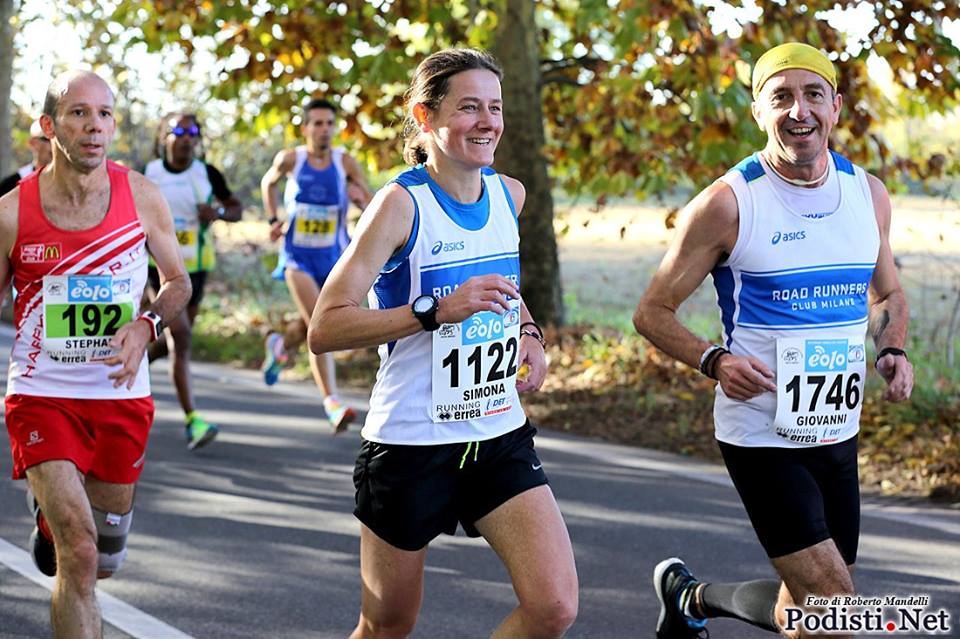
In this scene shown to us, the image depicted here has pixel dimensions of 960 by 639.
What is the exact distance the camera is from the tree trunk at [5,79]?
21984 millimetres

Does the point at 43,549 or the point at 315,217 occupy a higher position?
the point at 315,217

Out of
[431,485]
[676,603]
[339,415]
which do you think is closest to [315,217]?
[339,415]

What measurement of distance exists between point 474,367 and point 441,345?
0.12 metres

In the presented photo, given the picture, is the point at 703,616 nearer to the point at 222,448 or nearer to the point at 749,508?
the point at 749,508

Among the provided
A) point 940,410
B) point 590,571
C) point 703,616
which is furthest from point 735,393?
point 940,410

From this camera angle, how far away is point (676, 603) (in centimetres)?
565

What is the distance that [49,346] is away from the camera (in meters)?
5.32

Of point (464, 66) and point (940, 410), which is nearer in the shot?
point (464, 66)

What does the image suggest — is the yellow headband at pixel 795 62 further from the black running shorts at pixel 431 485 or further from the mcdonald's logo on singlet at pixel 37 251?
the mcdonald's logo on singlet at pixel 37 251

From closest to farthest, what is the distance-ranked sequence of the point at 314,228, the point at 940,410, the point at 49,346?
the point at 49,346, the point at 940,410, the point at 314,228

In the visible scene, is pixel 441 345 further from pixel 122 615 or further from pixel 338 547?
pixel 338 547

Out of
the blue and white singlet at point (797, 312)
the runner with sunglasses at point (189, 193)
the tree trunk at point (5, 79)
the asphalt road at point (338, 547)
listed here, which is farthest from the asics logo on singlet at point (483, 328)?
the tree trunk at point (5, 79)

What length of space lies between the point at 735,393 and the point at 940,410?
5459mm

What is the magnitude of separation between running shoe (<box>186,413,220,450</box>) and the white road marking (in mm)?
2795
